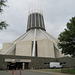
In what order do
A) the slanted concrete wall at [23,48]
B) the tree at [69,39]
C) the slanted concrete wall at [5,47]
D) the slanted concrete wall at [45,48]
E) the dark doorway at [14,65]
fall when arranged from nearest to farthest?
the tree at [69,39]
the dark doorway at [14,65]
the slanted concrete wall at [45,48]
the slanted concrete wall at [23,48]
the slanted concrete wall at [5,47]

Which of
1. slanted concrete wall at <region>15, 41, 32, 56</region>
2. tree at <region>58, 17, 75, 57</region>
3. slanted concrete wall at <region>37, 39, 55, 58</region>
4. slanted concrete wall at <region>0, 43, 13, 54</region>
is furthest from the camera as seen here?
slanted concrete wall at <region>0, 43, 13, 54</region>

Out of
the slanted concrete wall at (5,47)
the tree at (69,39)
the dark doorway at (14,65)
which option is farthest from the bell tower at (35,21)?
the tree at (69,39)

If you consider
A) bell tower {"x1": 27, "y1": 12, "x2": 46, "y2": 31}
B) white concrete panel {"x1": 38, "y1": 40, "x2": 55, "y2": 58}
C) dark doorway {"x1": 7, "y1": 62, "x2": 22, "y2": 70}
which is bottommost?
dark doorway {"x1": 7, "y1": 62, "x2": 22, "y2": 70}

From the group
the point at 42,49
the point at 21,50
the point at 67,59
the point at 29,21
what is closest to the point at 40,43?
the point at 42,49

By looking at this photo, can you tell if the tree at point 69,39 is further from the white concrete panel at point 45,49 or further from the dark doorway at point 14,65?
the white concrete panel at point 45,49

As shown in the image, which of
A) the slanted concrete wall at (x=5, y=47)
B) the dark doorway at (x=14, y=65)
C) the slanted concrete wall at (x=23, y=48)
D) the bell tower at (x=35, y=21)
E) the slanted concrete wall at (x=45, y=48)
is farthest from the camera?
the bell tower at (x=35, y=21)

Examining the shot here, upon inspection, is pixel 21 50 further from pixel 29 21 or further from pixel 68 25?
pixel 68 25

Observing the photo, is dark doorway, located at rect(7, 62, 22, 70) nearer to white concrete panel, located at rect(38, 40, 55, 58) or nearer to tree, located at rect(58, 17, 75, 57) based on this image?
white concrete panel, located at rect(38, 40, 55, 58)

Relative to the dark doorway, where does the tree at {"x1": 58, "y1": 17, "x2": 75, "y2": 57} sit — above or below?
above

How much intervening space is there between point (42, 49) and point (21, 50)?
894 centimetres

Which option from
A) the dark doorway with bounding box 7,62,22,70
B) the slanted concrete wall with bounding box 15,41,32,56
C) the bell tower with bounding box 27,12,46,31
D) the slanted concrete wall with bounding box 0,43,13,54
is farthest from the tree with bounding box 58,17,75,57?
the bell tower with bounding box 27,12,46,31

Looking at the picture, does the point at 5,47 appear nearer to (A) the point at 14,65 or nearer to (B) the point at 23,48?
(B) the point at 23,48

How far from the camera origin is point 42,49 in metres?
40.8

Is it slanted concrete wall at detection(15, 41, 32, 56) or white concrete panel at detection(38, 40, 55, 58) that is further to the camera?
slanted concrete wall at detection(15, 41, 32, 56)
